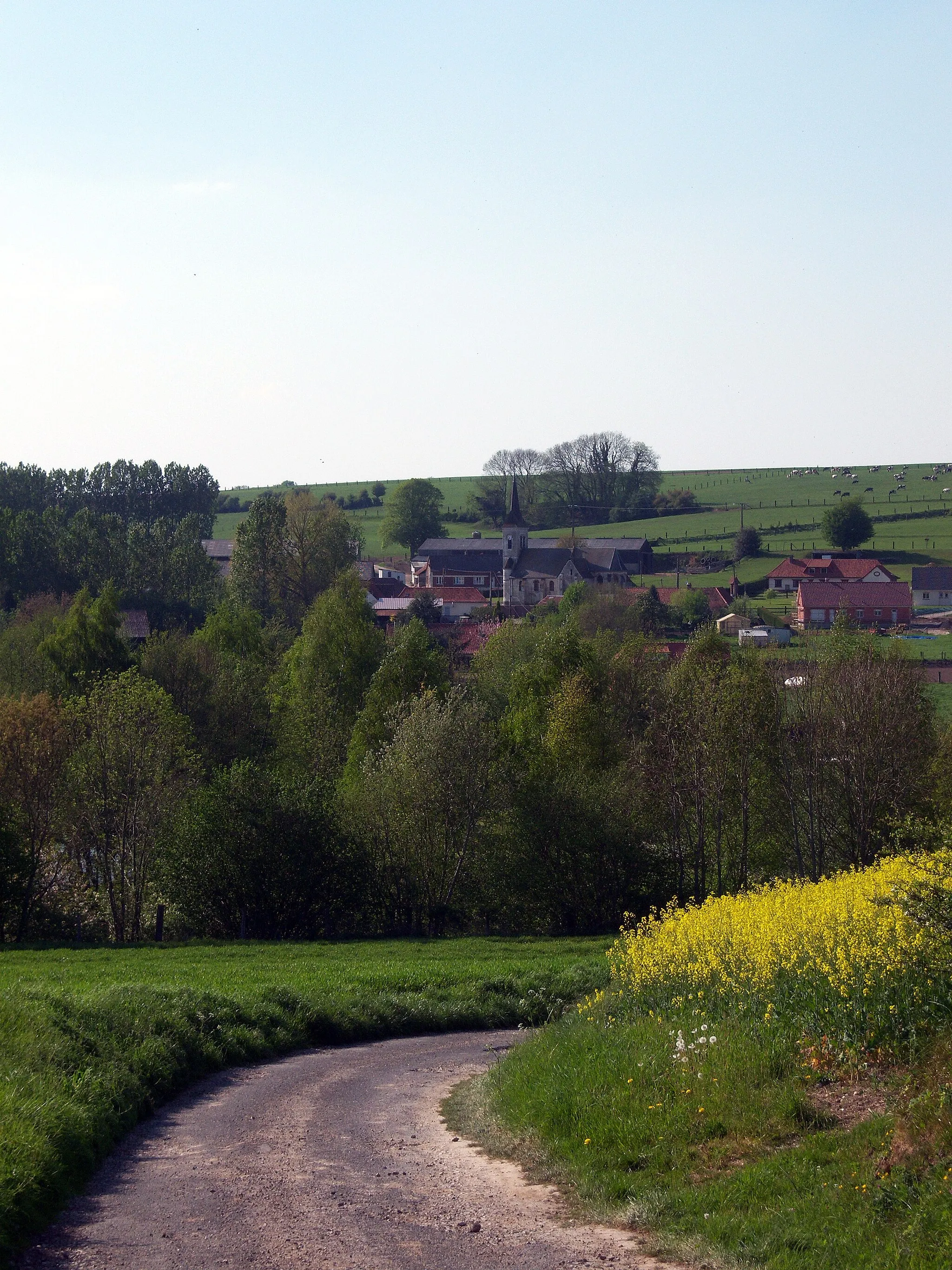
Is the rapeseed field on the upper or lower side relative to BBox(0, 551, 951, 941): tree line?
upper

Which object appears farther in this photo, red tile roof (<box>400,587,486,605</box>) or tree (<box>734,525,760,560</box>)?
tree (<box>734,525,760,560</box>)

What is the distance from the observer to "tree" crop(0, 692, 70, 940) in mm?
38938

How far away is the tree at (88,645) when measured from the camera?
198 feet

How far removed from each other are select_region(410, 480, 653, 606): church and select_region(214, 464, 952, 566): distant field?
6465 millimetres

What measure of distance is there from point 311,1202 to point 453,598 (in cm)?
12566

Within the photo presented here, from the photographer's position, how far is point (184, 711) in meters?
58.1

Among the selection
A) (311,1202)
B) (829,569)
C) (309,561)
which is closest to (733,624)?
(829,569)

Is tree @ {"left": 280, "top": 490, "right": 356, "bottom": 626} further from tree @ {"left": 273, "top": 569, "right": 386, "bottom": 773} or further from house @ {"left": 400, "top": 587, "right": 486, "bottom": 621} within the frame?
tree @ {"left": 273, "top": 569, "right": 386, "bottom": 773}

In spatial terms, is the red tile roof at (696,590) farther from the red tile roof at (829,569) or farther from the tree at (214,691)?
the tree at (214,691)

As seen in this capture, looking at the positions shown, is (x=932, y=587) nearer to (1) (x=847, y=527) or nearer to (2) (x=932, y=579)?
(2) (x=932, y=579)

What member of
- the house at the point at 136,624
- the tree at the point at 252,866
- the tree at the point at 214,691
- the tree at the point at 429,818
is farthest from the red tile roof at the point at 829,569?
the tree at the point at 252,866

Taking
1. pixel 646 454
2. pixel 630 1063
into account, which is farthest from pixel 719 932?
pixel 646 454

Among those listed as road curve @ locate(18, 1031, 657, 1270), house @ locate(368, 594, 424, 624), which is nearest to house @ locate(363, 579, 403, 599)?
house @ locate(368, 594, 424, 624)

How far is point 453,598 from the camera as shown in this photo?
135 metres
